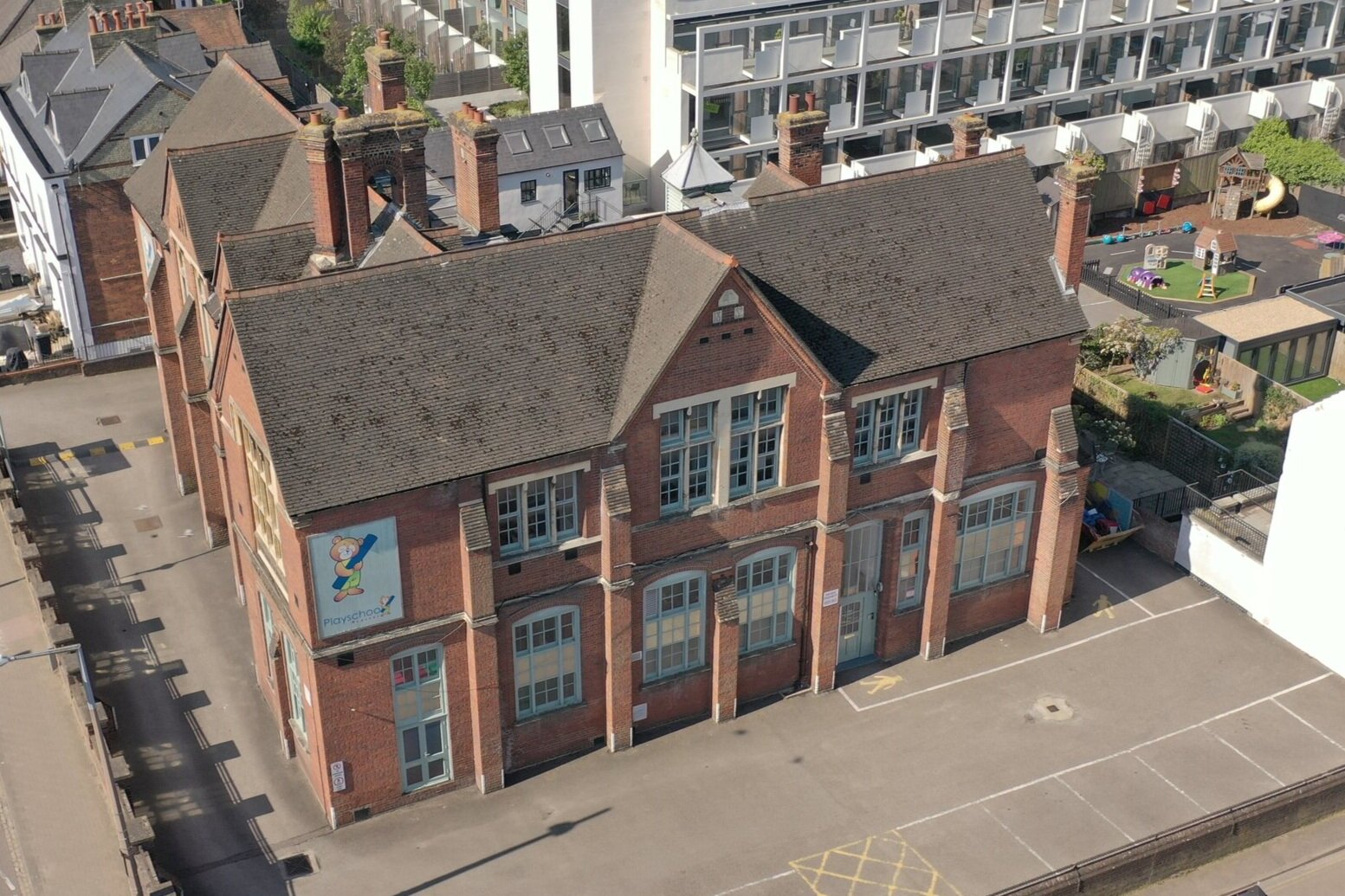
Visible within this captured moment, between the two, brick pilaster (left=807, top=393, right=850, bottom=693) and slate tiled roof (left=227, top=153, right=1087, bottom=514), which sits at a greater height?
slate tiled roof (left=227, top=153, right=1087, bottom=514)

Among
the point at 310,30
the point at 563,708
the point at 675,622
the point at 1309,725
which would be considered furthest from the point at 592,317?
the point at 310,30

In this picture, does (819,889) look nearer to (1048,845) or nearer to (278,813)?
(1048,845)

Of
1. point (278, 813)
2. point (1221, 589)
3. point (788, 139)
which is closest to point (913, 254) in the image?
point (788, 139)

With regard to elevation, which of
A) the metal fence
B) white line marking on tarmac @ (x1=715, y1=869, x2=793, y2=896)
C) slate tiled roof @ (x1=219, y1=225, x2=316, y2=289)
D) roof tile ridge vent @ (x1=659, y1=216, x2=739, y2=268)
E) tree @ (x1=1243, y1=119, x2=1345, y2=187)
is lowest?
white line marking on tarmac @ (x1=715, y1=869, x2=793, y2=896)

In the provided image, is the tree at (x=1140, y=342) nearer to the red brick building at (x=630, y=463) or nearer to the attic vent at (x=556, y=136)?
the red brick building at (x=630, y=463)

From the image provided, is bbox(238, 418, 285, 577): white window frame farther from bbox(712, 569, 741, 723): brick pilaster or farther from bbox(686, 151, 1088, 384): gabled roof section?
bbox(686, 151, 1088, 384): gabled roof section

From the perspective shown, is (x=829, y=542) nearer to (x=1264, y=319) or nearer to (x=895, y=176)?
(x=895, y=176)

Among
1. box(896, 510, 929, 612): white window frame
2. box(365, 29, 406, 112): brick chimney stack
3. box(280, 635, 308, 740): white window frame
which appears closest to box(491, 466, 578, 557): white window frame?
box(280, 635, 308, 740): white window frame
